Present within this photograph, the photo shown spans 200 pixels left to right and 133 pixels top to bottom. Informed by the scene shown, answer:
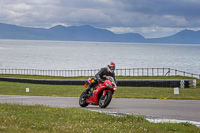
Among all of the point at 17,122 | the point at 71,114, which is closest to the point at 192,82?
the point at 71,114

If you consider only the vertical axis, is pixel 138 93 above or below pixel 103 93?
below

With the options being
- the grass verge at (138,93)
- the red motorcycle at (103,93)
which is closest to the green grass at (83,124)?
the red motorcycle at (103,93)

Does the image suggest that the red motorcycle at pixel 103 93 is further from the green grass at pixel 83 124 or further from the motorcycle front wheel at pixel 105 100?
the green grass at pixel 83 124

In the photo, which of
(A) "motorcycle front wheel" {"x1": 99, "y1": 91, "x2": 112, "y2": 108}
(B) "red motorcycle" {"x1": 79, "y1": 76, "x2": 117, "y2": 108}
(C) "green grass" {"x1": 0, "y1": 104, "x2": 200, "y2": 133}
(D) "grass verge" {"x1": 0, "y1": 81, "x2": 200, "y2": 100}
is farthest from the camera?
(D) "grass verge" {"x1": 0, "y1": 81, "x2": 200, "y2": 100}

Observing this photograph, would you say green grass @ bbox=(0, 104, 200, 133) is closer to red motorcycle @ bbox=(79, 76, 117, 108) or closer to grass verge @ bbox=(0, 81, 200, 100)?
red motorcycle @ bbox=(79, 76, 117, 108)

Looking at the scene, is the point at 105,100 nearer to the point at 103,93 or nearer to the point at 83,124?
the point at 103,93

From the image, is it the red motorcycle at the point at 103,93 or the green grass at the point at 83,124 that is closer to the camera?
the green grass at the point at 83,124

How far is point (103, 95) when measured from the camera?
14.2m

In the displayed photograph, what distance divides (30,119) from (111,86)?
15.1ft

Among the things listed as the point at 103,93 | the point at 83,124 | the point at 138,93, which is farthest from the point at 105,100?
the point at 138,93

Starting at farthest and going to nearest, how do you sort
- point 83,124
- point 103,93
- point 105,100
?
point 105,100 < point 103,93 < point 83,124

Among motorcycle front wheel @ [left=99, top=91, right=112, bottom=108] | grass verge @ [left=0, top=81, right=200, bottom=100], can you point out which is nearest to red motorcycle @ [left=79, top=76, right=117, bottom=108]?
motorcycle front wheel @ [left=99, top=91, right=112, bottom=108]

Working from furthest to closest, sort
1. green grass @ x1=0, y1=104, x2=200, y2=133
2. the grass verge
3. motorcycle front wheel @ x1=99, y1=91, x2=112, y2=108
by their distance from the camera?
the grass verge < motorcycle front wheel @ x1=99, y1=91, x2=112, y2=108 < green grass @ x1=0, y1=104, x2=200, y2=133

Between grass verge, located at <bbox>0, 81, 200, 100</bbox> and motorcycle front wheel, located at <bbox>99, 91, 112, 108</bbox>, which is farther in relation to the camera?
grass verge, located at <bbox>0, 81, 200, 100</bbox>
